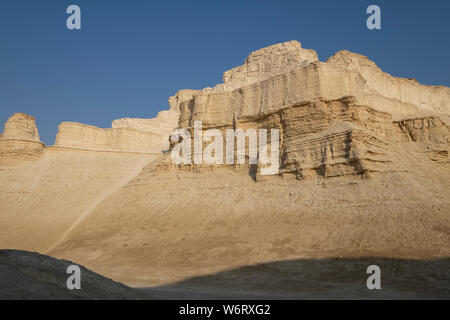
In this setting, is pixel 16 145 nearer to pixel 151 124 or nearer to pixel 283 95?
pixel 151 124

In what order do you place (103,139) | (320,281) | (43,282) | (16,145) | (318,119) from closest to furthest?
(43,282)
(320,281)
(318,119)
(16,145)
(103,139)

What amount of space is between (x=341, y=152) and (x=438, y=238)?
22.9ft

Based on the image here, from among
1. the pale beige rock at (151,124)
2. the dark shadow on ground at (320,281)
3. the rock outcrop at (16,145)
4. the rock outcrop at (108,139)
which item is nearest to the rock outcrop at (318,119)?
the dark shadow on ground at (320,281)

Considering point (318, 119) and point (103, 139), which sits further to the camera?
point (103, 139)

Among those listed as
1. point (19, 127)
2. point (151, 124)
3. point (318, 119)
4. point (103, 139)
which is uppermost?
point (151, 124)

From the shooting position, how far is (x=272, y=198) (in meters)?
21.5

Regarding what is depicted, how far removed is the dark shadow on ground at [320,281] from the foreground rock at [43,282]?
280 centimetres

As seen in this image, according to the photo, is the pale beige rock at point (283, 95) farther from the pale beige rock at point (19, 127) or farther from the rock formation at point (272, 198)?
the pale beige rock at point (19, 127)

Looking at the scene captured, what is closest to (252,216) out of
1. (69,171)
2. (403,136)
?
(403,136)

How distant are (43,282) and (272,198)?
52.0 ft

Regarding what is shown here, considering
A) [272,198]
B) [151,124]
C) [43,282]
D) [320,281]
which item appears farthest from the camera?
[151,124]

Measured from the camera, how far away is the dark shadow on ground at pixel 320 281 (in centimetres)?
1104

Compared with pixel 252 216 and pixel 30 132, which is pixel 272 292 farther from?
pixel 30 132

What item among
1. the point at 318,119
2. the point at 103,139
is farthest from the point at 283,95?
the point at 103,139
